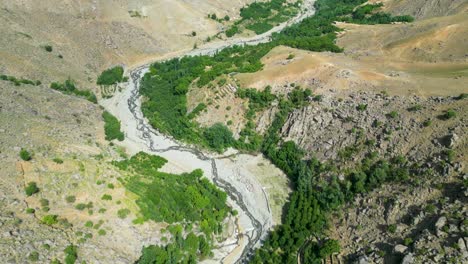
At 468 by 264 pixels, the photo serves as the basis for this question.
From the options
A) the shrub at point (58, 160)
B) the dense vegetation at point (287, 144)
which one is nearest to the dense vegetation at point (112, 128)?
the dense vegetation at point (287, 144)

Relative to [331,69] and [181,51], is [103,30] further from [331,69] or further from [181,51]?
[331,69]

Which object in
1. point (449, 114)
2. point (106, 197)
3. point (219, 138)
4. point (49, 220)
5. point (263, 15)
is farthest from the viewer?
point (263, 15)

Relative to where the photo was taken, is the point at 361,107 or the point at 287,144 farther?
the point at 287,144

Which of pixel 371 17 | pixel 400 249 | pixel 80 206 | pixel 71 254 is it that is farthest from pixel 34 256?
pixel 371 17

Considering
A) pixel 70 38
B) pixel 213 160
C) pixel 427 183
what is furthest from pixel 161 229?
pixel 70 38

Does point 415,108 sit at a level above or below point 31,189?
above

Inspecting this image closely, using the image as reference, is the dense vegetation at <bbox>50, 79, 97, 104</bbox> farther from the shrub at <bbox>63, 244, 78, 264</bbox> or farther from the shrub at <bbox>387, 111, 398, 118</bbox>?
the shrub at <bbox>387, 111, 398, 118</bbox>

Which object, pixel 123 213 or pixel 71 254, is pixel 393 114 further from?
pixel 71 254

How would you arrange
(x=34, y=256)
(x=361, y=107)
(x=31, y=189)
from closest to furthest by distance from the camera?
1. (x=34, y=256)
2. (x=31, y=189)
3. (x=361, y=107)
